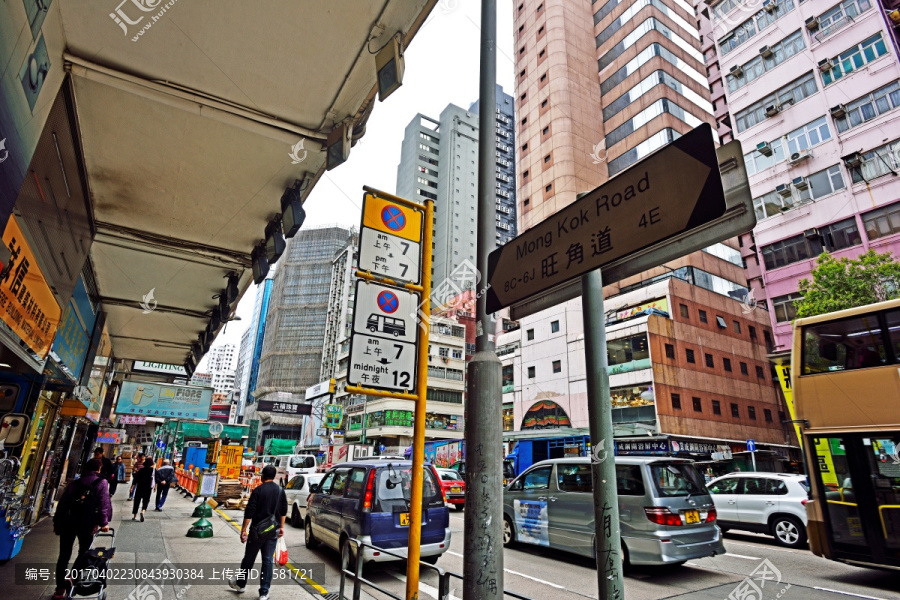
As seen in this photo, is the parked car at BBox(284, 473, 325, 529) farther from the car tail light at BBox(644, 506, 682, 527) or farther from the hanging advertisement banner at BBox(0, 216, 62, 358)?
the car tail light at BBox(644, 506, 682, 527)

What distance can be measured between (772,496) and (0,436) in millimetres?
14492

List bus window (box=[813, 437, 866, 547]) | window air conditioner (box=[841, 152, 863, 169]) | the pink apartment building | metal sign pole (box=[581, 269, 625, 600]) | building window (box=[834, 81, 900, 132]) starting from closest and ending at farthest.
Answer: metal sign pole (box=[581, 269, 625, 600]), bus window (box=[813, 437, 866, 547]), building window (box=[834, 81, 900, 132]), the pink apartment building, window air conditioner (box=[841, 152, 863, 169])

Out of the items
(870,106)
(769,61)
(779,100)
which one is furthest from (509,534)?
(769,61)

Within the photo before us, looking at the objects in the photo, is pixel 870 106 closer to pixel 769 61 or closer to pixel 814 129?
pixel 814 129

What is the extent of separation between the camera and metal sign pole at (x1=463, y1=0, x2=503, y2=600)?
254cm

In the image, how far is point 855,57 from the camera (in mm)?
24828

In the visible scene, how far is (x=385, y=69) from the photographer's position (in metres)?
3.55

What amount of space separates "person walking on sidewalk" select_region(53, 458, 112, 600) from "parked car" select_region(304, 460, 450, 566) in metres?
3.05

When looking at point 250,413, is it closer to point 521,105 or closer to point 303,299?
point 303,299

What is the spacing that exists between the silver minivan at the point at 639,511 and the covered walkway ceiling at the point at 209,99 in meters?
6.67

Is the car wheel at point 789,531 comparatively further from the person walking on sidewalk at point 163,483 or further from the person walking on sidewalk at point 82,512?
the person walking on sidewalk at point 163,483

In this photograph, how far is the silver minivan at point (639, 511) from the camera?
718cm

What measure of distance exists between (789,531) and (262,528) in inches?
431

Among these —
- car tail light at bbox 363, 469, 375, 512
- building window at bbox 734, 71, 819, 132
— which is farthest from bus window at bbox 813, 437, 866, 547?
building window at bbox 734, 71, 819, 132
